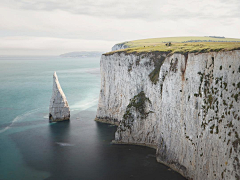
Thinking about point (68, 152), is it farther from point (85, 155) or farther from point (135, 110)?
point (135, 110)

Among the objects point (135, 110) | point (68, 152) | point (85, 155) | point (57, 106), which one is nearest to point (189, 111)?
point (135, 110)

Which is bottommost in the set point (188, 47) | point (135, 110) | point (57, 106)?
point (57, 106)

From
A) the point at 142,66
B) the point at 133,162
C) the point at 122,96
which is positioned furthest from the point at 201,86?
the point at 122,96

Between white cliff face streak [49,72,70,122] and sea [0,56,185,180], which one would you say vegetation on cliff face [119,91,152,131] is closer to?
sea [0,56,185,180]

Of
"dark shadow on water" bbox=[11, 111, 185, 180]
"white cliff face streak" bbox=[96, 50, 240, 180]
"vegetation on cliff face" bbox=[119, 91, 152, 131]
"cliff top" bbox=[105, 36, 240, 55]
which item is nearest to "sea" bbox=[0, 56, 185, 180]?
"dark shadow on water" bbox=[11, 111, 185, 180]

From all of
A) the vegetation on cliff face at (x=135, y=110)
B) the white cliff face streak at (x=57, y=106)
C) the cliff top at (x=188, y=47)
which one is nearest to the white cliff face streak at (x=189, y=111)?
the vegetation on cliff face at (x=135, y=110)
